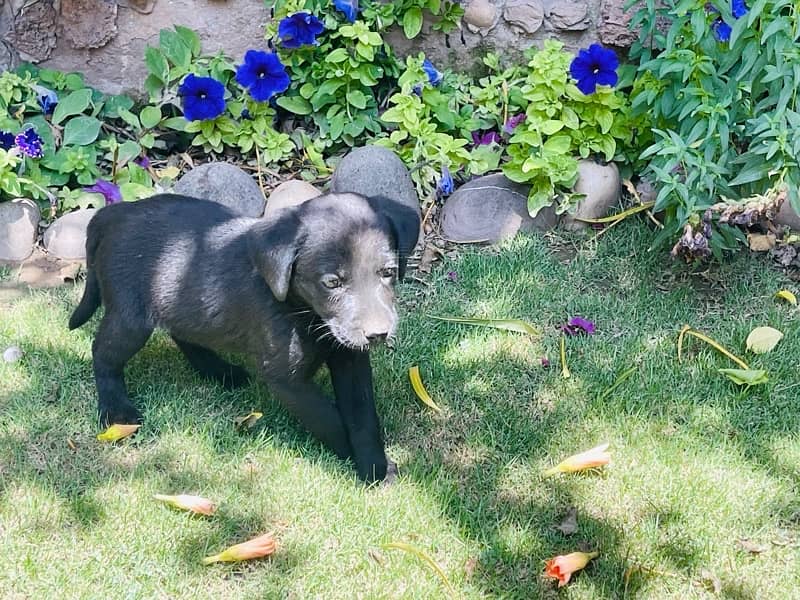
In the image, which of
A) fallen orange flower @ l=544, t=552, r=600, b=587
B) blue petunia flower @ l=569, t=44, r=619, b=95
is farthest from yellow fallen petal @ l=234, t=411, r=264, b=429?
blue petunia flower @ l=569, t=44, r=619, b=95

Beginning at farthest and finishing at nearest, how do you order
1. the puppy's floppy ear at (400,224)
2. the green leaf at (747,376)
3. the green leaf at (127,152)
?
the green leaf at (127,152)
the green leaf at (747,376)
the puppy's floppy ear at (400,224)

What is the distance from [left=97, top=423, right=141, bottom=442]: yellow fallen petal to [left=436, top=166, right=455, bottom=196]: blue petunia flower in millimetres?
2145

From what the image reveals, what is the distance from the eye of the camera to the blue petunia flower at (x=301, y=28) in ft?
16.8

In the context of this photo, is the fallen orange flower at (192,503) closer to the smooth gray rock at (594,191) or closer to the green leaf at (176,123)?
the smooth gray rock at (594,191)

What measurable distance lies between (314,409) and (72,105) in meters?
2.74

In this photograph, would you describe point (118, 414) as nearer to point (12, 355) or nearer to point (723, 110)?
point (12, 355)

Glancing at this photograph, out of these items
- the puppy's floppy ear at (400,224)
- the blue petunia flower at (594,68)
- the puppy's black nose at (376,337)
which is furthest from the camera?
the blue petunia flower at (594,68)

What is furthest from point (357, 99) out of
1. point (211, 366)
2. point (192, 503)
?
point (192, 503)

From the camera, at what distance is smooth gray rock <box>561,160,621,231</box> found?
16.1 feet

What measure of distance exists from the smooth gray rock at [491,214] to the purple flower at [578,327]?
804 mm

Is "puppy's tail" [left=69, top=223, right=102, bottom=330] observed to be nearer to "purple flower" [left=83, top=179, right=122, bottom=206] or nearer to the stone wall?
"purple flower" [left=83, top=179, right=122, bottom=206]

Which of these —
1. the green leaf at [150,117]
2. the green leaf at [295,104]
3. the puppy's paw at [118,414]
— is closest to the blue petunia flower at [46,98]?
the green leaf at [150,117]

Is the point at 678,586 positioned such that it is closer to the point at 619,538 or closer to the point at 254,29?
the point at 619,538

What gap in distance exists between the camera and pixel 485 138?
5.29m
